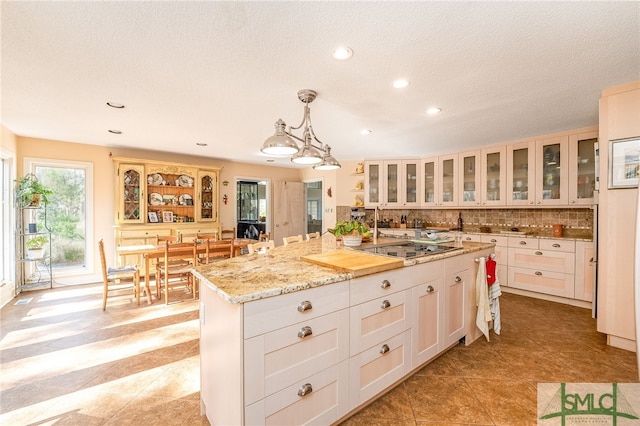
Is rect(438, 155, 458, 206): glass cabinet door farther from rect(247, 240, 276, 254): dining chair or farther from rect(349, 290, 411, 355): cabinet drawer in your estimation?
rect(349, 290, 411, 355): cabinet drawer

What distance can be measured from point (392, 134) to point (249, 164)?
362 centimetres

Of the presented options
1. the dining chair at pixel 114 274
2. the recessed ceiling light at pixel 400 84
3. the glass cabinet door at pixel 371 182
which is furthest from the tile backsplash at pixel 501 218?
the dining chair at pixel 114 274

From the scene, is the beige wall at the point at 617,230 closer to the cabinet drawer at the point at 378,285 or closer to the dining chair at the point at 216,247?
the cabinet drawer at the point at 378,285

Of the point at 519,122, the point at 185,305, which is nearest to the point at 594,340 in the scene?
the point at 519,122

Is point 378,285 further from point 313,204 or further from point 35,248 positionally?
A: point 313,204

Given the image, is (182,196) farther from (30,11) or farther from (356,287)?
(356,287)

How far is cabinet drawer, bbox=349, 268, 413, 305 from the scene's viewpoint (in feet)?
5.36

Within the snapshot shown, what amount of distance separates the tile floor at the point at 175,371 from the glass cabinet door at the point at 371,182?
305cm

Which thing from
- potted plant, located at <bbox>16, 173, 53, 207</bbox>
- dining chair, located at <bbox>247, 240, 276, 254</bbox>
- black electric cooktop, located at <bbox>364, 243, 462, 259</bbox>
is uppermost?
potted plant, located at <bbox>16, 173, 53, 207</bbox>

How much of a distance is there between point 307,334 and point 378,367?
→ 0.70 metres

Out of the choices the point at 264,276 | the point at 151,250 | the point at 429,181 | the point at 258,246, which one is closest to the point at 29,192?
the point at 151,250

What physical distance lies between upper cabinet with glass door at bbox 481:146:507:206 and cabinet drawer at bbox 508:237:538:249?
1.96 ft

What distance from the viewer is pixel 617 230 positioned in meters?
2.46

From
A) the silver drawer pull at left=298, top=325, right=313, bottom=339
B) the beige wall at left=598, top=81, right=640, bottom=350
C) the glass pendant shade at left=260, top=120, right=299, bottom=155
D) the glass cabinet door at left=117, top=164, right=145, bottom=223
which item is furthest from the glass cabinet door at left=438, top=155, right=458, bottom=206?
the glass cabinet door at left=117, top=164, right=145, bottom=223
